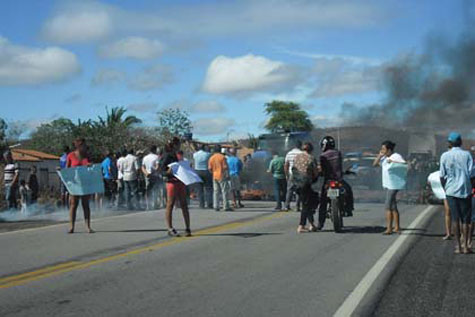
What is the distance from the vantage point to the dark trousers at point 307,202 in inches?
532

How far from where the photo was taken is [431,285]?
320 inches

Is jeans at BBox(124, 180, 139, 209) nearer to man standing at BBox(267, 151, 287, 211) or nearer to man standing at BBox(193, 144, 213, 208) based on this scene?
man standing at BBox(193, 144, 213, 208)

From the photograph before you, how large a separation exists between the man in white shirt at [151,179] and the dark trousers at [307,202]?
22.4 ft

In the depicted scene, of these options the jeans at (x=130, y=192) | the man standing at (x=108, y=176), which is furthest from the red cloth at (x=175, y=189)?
the man standing at (x=108, y=176)

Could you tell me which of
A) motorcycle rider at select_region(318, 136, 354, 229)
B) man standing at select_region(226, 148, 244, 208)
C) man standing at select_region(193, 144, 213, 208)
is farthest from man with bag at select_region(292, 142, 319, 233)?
man standing at select_region(193, 144, 213, 208)

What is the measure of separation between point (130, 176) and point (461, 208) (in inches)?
460

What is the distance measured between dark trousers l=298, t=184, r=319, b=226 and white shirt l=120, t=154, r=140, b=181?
764 centimetres

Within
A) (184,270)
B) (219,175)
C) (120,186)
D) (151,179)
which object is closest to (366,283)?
(184,270)

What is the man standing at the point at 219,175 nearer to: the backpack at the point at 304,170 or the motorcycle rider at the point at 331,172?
the backpack at the point at 304,170

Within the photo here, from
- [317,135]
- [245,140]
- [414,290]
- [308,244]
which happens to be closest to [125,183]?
[308,244]

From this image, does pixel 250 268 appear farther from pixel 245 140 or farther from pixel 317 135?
pixel 245 140

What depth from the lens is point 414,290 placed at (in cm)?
784

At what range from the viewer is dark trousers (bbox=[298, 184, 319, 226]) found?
13508 mm

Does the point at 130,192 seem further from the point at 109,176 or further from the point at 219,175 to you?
the point at 219,175
